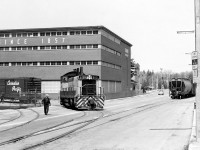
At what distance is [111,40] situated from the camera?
232ft

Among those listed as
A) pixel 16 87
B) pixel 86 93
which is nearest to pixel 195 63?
pixel 86 93

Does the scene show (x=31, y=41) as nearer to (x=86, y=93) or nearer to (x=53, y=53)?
(x=53, y=53)

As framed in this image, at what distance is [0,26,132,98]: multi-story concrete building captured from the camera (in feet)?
205

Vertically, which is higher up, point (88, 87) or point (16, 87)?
point (88, 87)

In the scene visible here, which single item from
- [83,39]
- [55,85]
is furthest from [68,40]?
[55,85]

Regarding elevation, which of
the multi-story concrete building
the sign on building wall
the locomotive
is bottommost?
the locomotive

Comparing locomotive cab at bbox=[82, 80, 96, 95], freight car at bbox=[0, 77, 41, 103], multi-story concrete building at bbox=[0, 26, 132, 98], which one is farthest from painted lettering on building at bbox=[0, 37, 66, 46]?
locomotive cab at bbox=[82, 80, 96, 95]

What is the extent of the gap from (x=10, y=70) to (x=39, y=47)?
7742mm

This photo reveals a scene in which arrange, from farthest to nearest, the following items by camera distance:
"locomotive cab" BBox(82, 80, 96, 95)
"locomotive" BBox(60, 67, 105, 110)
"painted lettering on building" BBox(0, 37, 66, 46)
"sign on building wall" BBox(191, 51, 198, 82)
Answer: "painted lettering on building" BBox(0, 37, 66, 46) → "locomotive cab" BBox(82, 80, 96, 95) → "locomotive" BBox(60, 67, 105, 110) → "sign on building wall" BBox(191, 51, 198, 82)

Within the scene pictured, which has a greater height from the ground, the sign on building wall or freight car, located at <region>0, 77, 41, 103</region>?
the sign on building wall

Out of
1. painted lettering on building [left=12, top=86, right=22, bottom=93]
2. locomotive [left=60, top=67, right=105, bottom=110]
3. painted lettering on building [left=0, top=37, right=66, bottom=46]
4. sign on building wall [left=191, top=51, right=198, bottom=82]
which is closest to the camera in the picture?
sign on building wall [left=191, top=51, right=198, bottom=82]

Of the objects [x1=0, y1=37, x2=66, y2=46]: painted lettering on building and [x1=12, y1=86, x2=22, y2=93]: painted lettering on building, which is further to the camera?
[x1=0, y1=37, x2=66, y2=46]: painted lettering on building

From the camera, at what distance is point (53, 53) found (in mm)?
63406

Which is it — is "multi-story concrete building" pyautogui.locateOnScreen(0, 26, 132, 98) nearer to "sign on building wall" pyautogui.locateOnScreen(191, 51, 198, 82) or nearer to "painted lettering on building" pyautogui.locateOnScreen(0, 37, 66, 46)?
"painted lettering on building" pyautogui.locateOnScreen(0, 37, 66, 46)
